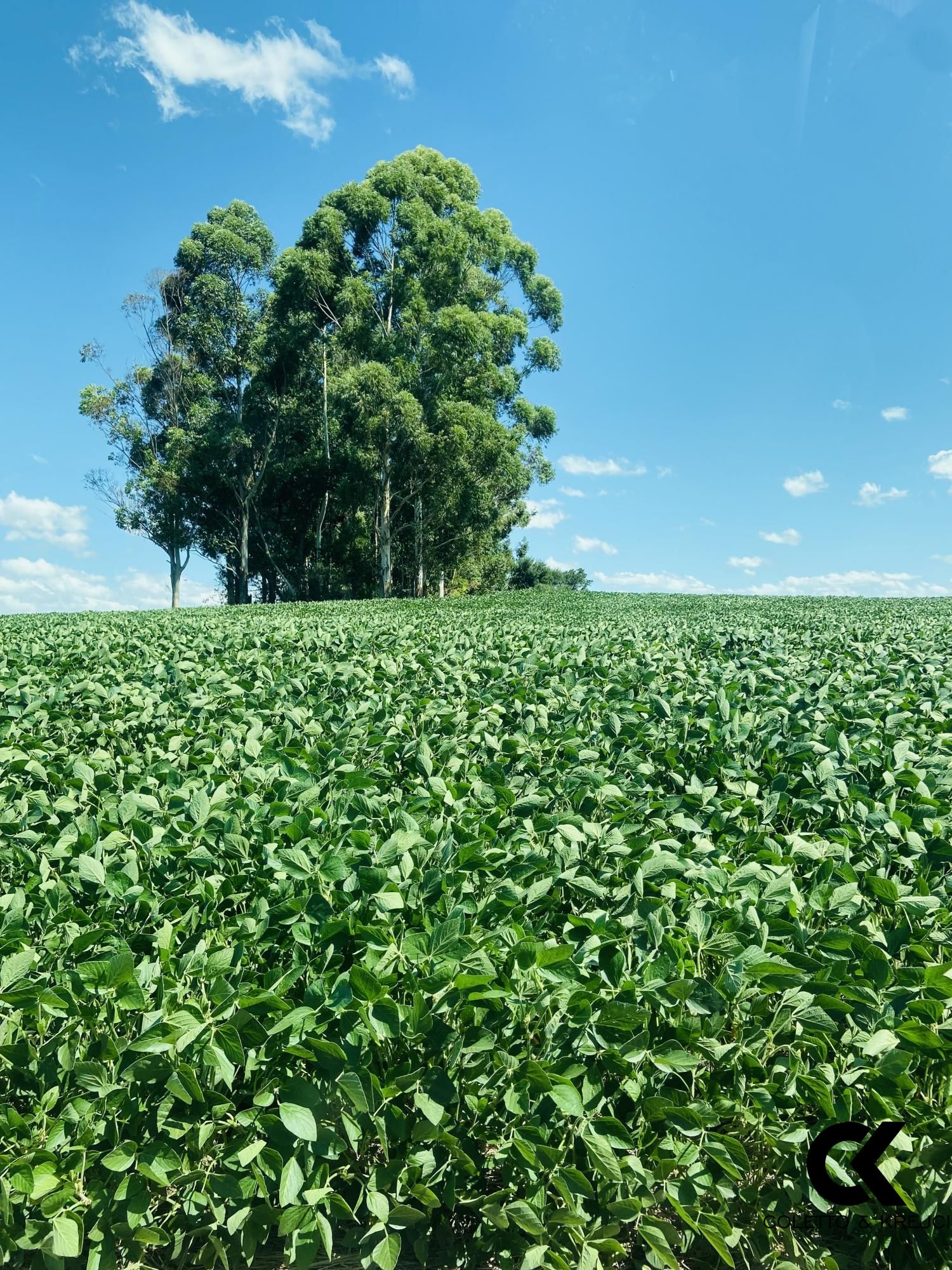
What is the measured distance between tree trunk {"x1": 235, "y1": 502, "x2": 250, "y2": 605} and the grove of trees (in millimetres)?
→ 130

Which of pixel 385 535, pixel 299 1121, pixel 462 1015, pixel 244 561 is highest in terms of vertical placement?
pixel 385 535

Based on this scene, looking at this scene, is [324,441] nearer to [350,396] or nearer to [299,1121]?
[350,396]

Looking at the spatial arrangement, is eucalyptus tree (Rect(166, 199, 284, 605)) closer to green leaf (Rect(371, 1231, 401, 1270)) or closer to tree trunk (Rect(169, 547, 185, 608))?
tree trunk (Rect(169, 547, 185, 608))

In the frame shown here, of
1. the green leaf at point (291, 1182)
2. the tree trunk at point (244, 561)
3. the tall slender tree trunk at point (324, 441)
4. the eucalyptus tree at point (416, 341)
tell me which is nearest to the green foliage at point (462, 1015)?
the green leaf at point (291, 1182)

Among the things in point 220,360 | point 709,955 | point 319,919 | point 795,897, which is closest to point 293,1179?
point 319,919

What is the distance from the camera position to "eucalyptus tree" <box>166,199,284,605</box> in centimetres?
4000

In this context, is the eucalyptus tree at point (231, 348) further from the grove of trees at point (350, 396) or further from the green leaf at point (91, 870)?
the green leaf at point (91, 870)

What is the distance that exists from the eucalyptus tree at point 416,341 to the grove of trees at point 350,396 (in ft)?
0.31

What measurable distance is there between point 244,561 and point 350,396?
11808 millimetres

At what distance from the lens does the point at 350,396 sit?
32.5m

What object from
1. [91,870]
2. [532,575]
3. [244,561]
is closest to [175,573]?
[244,561]

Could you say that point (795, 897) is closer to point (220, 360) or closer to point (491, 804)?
point (491, 804)

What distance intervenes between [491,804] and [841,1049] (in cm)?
158

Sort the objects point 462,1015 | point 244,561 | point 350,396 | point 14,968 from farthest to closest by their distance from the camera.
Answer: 1. point 244,561
2. point 350,396
3. point 14,968
4. point 462,1015
